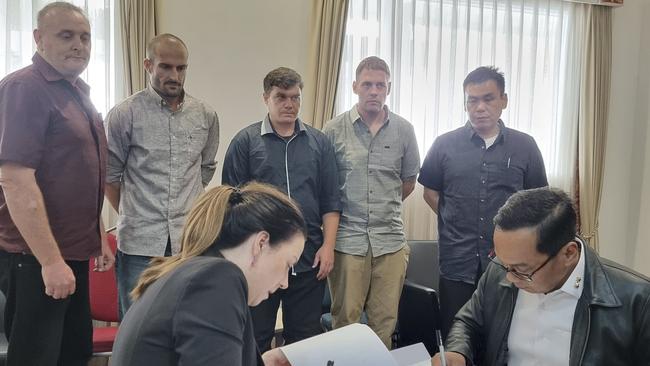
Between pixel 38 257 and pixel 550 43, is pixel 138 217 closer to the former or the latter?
Answer: pixel 38 257

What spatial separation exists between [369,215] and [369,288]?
0.35m

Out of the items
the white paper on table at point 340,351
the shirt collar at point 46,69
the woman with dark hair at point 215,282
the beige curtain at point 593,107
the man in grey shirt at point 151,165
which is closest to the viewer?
the woman with dark hair at point 215,282

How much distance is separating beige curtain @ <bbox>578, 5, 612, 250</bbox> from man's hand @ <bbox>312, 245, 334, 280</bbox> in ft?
9.02

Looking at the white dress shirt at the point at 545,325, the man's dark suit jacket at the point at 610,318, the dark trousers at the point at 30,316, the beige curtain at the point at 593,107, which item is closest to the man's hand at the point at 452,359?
the white dress shirt at the point at 545,325

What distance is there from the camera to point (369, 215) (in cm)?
258

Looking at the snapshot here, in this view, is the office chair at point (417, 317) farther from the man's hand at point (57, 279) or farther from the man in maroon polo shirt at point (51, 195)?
the man's hand at point (57, 279)

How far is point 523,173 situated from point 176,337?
6.43 feet

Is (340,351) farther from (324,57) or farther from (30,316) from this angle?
(324,57)

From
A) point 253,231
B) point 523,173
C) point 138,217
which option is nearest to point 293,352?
point 253,231

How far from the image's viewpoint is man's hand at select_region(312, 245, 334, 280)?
2439 mm

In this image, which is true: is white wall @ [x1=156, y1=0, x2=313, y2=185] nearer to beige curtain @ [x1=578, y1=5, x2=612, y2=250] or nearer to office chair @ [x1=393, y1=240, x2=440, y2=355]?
office chair @ [x1=393, y1=240, x2=440, y2=355]

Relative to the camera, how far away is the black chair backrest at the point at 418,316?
8.87 feet

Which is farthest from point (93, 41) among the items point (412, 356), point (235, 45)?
point (412, 356)

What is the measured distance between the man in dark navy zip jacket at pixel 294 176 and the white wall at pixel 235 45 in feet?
3.94
